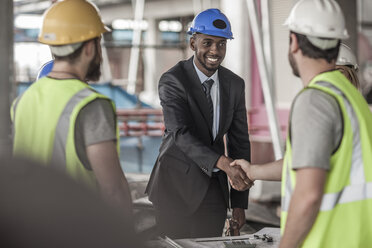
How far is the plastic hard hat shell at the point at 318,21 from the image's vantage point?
2.20 metres

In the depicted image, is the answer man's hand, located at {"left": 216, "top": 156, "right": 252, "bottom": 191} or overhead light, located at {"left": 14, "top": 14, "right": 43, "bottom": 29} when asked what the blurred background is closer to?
man's hand, located at {"left": 216, "top": 156, "right": 252, "bottom": 191}

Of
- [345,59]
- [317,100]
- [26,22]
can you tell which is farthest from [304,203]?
[26,22]

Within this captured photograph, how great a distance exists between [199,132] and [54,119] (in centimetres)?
167

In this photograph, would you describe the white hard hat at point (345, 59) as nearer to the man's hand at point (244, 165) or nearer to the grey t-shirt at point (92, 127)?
the man's hand at point (244, 165)

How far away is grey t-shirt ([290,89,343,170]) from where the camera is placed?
2.01m

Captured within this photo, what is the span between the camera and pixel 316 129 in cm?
202

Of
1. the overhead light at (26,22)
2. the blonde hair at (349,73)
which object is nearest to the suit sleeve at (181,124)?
the blonde hair at (349,73)

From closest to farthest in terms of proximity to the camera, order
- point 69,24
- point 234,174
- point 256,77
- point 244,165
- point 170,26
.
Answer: point 69,24
point 244,165
point 234,174
point 256,77
point 170,26

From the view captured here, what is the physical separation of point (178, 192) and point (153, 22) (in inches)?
898

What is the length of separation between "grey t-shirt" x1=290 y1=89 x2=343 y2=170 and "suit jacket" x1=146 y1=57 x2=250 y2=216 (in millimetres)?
1660

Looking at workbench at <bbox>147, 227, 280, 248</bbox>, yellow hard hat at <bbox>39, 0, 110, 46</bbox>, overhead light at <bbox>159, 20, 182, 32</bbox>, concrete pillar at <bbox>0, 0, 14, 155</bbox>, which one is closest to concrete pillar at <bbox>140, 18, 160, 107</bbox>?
overhead light at <bbox>159, 20, 182, 32</bbox>

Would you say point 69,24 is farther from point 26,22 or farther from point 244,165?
point 26,22

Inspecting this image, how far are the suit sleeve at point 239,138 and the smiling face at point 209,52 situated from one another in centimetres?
26

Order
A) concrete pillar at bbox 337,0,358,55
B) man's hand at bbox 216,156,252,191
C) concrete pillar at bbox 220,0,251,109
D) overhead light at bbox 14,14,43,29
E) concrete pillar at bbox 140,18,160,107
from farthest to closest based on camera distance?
concrete pillar at bbox 140,18,160,107 → overhead light at bbox 14,14,43,29 → concrete pillar at bbox 220,0,251,109 → concrete pillar at bbox 337,0,358,55 → man's hand at bbox 216,156,252,191
